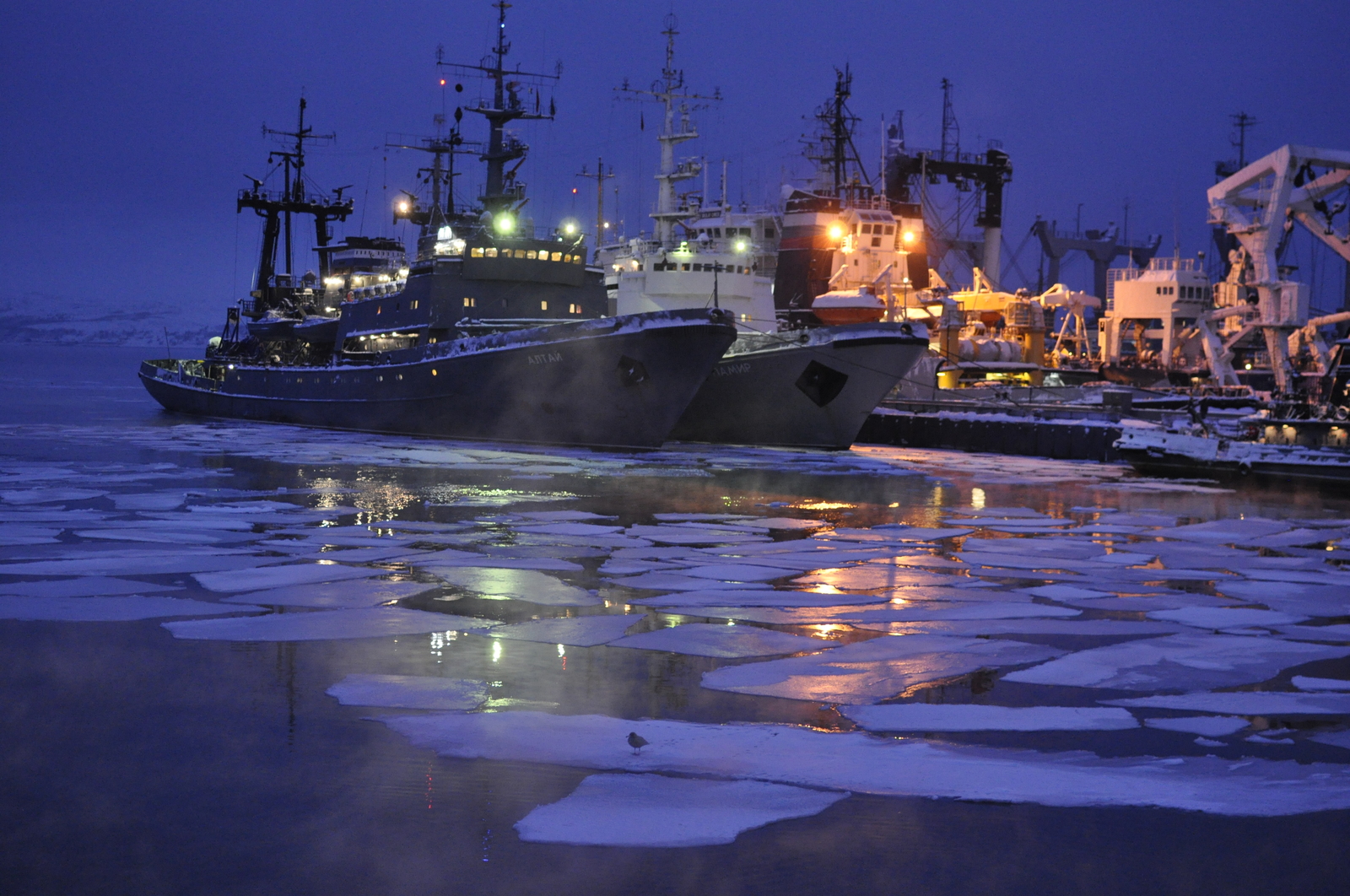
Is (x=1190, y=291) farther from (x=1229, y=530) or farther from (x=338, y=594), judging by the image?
(x=338, y=594)

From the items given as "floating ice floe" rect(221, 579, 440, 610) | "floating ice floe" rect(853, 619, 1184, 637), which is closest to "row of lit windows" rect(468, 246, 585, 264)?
"floating ice floe" rect(221, 579, 440, 610)

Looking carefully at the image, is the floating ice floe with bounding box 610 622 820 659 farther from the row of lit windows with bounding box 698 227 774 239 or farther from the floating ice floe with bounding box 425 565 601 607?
the row of lit windows with bounding box 698 227 774 239

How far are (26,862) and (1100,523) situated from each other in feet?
42.8

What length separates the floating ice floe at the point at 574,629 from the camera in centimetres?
717

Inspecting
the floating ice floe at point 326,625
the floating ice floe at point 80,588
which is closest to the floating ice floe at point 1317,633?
the floating ice floe at point 326,625

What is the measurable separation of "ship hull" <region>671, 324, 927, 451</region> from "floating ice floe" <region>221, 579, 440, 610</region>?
→ 17.9 meters

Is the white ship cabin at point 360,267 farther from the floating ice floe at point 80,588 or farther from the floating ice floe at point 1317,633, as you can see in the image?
the floating ice floe at point 1317,633

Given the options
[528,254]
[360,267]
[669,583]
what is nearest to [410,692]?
[669,583]

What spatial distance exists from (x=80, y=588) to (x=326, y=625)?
8.14 feet

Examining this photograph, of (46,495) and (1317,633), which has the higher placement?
(46,495)

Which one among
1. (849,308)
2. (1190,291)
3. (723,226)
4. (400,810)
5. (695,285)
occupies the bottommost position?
(400,810)

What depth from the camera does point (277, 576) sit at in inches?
360

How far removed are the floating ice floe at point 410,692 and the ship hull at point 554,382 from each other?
56.6 ft

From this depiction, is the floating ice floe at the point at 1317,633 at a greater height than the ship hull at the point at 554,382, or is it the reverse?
the ship hull at the point at 554,382
